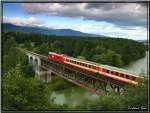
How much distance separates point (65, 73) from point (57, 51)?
28cm

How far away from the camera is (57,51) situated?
5.72 metres

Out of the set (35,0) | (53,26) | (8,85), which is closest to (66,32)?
(53,26)

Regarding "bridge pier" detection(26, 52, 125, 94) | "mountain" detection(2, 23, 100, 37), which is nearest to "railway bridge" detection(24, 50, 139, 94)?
"bridge pier" detection(26, 52, 125, 94)

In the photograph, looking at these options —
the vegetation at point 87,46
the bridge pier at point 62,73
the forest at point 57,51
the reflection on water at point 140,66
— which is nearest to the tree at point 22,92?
the forest at point 57,51

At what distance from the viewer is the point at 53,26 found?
565 centimetres

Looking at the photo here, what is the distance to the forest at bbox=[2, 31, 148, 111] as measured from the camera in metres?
5.38

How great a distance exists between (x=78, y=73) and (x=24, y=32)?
810 millimetres

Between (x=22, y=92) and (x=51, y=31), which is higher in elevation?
(x=51, y=31)

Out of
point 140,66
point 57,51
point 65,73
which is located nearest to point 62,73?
point 65,73

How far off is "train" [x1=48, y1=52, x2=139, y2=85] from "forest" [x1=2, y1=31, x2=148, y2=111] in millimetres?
59

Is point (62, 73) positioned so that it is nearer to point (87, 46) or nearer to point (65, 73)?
point (65, 73)

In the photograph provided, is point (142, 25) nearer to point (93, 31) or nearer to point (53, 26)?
point (93, 31)

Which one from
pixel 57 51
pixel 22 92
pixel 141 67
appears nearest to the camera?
pixel 141 67

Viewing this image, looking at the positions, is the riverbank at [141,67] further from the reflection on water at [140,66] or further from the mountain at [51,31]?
the mountain at [51,31]
